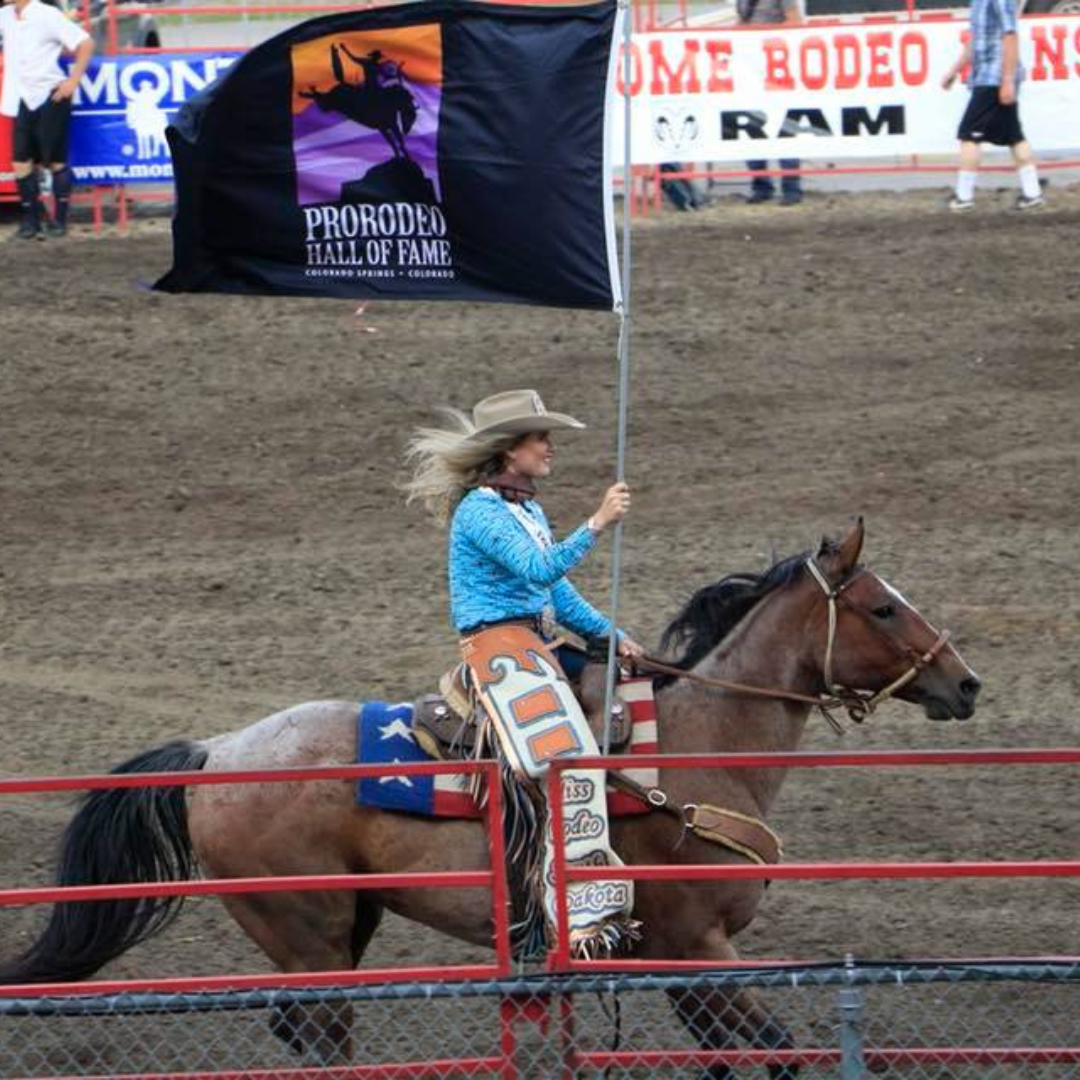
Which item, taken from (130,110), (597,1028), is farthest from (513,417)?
Result: (130,110)

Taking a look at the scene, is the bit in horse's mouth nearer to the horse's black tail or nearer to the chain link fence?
the chain link fence

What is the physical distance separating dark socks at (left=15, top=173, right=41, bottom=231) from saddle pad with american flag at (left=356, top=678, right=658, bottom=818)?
38.6 feet

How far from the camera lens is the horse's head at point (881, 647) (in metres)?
7.80

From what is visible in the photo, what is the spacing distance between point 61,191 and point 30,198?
267 mm

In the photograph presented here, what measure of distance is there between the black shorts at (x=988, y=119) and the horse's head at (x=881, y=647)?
10880 mm

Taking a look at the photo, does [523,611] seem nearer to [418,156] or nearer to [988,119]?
[418,156]

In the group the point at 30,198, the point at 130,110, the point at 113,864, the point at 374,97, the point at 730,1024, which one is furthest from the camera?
the point at 130,110

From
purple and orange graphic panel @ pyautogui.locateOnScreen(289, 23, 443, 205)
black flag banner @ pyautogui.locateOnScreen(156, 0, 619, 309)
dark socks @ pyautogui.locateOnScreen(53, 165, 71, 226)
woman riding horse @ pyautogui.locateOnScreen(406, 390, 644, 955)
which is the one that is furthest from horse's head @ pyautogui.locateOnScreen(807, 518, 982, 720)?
dark socks @ pyautogui.locateOnScreen(53, 165, 71, 226)

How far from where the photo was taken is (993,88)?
17859 mm

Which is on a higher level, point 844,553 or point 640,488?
point 844,553

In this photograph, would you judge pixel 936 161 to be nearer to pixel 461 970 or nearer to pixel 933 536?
pixel 933 536

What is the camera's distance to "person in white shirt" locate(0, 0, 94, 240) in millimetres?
18172

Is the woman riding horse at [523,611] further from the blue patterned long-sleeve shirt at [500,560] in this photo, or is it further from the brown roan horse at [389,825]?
the brown roan horse at [389,825]

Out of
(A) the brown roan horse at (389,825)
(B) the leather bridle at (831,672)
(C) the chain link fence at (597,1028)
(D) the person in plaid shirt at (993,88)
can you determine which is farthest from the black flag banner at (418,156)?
(D) the person in plaid shirt at (993,88)
